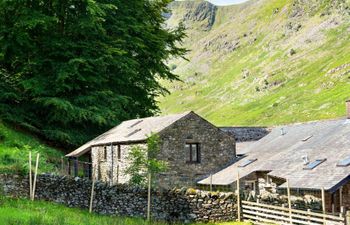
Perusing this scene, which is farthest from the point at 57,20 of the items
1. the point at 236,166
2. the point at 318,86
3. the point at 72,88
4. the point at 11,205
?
the point at 318,86

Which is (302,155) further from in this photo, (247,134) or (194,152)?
(247,134)

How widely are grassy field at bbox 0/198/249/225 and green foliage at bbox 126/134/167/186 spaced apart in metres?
4.50

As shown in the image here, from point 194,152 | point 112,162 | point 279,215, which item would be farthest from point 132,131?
point 279,215

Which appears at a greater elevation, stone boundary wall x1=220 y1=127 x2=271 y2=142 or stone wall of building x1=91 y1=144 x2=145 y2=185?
stone boundary wall x1=220 y1=127 x2=271 y2=142

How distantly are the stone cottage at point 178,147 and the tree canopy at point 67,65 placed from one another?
8.72ft

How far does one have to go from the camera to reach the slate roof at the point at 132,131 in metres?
36.8

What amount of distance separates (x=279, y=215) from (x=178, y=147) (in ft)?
38.5

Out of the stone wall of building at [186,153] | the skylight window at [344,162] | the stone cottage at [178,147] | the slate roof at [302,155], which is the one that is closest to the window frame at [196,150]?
the stone cottage at [178,147]

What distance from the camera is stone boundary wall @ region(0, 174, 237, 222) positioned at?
27.8 metres

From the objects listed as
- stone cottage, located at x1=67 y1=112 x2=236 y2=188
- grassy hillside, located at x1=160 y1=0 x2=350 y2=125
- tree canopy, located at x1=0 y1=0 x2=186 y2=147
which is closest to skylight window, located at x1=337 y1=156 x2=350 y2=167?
stone cottage, located at x1=67 y1=112 x2=236 y2=188

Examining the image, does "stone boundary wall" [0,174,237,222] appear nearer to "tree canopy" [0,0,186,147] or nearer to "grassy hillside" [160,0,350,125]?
"tree canopy" [0,0,186,147]

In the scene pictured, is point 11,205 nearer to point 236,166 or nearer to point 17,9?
point 236,166

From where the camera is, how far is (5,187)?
1067 inches

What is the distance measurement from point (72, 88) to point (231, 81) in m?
149
